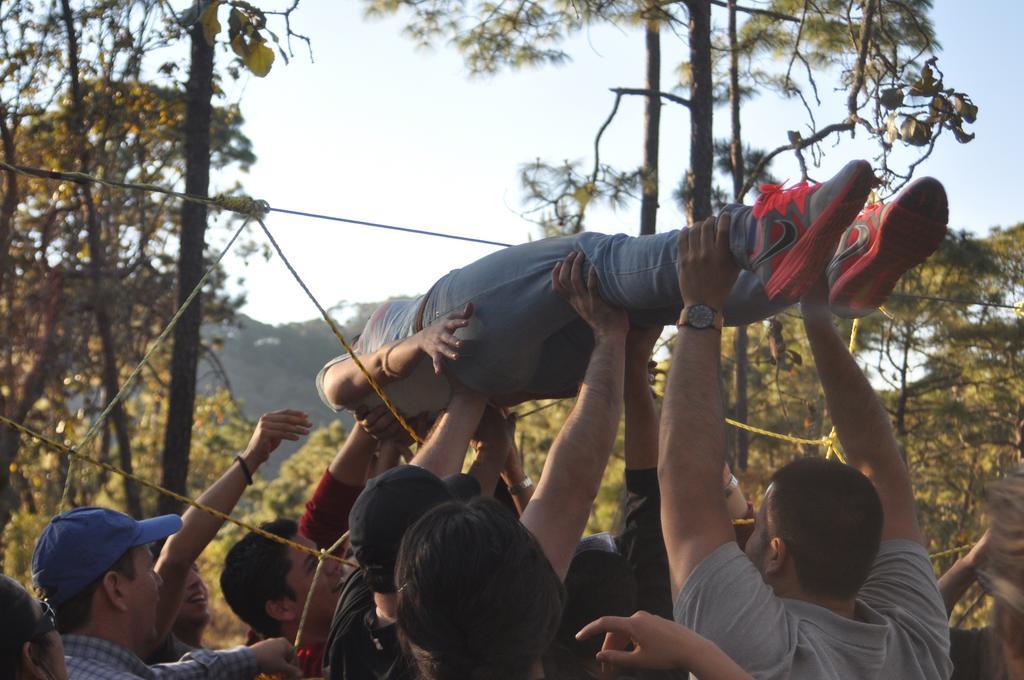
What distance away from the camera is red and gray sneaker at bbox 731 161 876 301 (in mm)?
2295

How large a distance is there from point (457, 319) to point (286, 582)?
0.84 m

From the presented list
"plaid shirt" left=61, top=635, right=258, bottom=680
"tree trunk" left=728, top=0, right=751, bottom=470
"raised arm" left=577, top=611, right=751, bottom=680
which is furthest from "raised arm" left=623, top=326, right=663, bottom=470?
"tree trunk" left=728, top=0, right=751, bottom=470

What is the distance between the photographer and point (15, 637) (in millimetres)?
1561

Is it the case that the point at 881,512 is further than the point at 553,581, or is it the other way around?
the point at 881,512

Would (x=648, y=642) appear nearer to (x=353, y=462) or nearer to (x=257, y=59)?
(x=353, y=462)

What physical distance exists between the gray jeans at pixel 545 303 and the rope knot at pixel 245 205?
550mm

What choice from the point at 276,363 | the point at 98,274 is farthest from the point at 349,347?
the point at 276,363

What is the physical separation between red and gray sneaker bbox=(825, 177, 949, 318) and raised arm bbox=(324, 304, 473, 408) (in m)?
0.93

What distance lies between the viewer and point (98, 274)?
10.0 m

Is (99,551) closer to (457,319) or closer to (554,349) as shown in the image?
(457,319)

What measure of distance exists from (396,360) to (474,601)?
5.35 ft

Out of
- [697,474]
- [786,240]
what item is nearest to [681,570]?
[697,474]

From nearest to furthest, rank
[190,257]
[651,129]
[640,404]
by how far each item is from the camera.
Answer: [640,404] → [190,257] → [651,129]

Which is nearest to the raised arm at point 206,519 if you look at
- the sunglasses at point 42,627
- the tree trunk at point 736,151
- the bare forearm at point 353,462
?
the bare forearm at point 353,462
